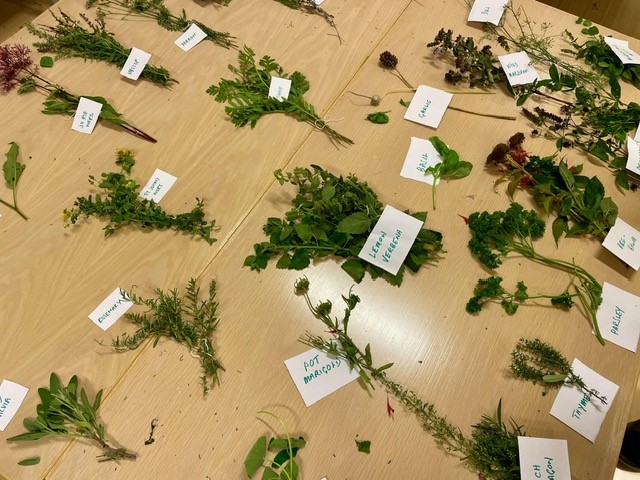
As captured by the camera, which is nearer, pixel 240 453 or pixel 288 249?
pixel 240 453

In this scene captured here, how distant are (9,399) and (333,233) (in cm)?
88

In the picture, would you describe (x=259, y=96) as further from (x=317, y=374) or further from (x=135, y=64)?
(x=317, y=374)

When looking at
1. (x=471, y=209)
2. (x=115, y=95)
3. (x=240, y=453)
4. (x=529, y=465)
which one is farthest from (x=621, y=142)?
(x=115, y=95)

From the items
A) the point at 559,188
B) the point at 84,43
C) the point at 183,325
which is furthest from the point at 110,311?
the point at 559,188

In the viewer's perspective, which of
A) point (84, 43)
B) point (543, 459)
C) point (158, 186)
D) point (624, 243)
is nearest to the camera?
point (543, 459)

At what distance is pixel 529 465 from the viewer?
946 millimetres

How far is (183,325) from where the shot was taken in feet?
3.59

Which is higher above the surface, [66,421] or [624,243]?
[624,243]

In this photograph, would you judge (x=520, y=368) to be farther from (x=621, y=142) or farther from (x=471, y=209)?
(x=621, y=142)

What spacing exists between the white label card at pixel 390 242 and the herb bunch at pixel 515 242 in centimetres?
17

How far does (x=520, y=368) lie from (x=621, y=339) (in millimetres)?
277

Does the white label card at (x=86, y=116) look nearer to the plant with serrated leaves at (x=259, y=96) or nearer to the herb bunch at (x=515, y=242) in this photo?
the plant with serrated leaves at (x=259, y=96)

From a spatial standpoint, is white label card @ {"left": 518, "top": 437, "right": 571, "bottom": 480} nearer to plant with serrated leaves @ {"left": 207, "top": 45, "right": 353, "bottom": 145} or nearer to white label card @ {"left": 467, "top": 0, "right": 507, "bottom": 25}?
plant with serrated leaves @ {"left": 207, "top": 45, "right": 353, "bottom": 145}

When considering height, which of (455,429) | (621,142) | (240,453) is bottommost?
(240,453)
